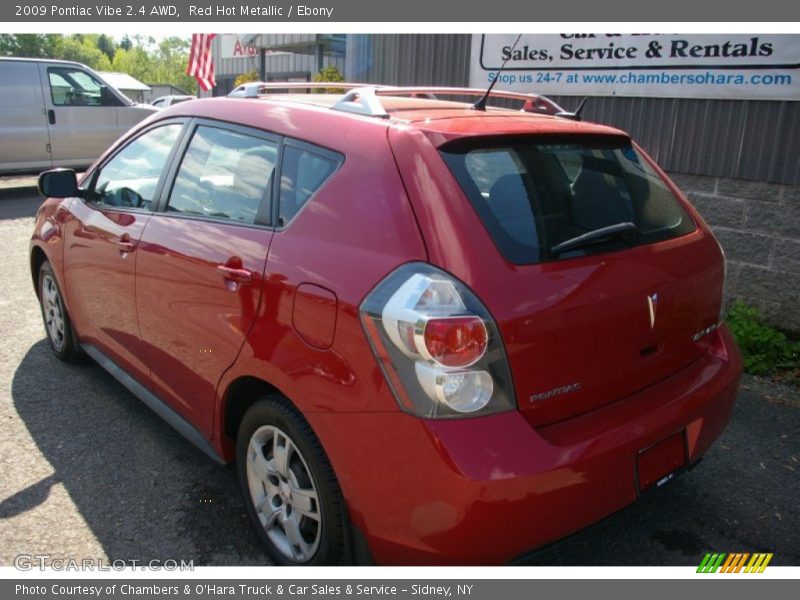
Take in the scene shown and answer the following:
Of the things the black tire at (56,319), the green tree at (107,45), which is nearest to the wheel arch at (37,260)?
the black tire at (56,319)

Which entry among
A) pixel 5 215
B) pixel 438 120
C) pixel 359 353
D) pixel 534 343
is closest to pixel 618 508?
pixel 534 343

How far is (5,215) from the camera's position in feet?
32.0

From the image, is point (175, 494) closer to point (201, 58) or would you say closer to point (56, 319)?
point (56, 319)

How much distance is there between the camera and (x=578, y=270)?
2.24 metres

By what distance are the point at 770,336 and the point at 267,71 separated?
23431 millimetres

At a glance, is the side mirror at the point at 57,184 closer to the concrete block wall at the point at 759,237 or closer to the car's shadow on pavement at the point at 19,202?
the concrete block wall at the point at 759,237

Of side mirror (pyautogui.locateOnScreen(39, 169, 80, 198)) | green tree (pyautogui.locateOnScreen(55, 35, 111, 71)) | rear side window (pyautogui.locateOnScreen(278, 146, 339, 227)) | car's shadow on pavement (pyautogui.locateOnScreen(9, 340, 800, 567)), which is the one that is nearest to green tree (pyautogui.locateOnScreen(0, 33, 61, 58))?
green tree (pyautogui.locateOnScreen(55, 35, 111, 71))

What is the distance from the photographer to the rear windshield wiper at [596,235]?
2260mm

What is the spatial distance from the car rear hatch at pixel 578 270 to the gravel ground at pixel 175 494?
1.60ft

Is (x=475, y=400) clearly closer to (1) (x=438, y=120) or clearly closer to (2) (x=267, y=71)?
(1) (x=438, y=120)

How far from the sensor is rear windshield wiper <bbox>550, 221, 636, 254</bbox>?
7.41 ft

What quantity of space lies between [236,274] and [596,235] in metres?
1.31

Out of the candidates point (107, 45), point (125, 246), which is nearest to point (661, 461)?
point (125, 246)

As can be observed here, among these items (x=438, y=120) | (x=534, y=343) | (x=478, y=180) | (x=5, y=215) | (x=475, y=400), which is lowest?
(x=5, y=215)
